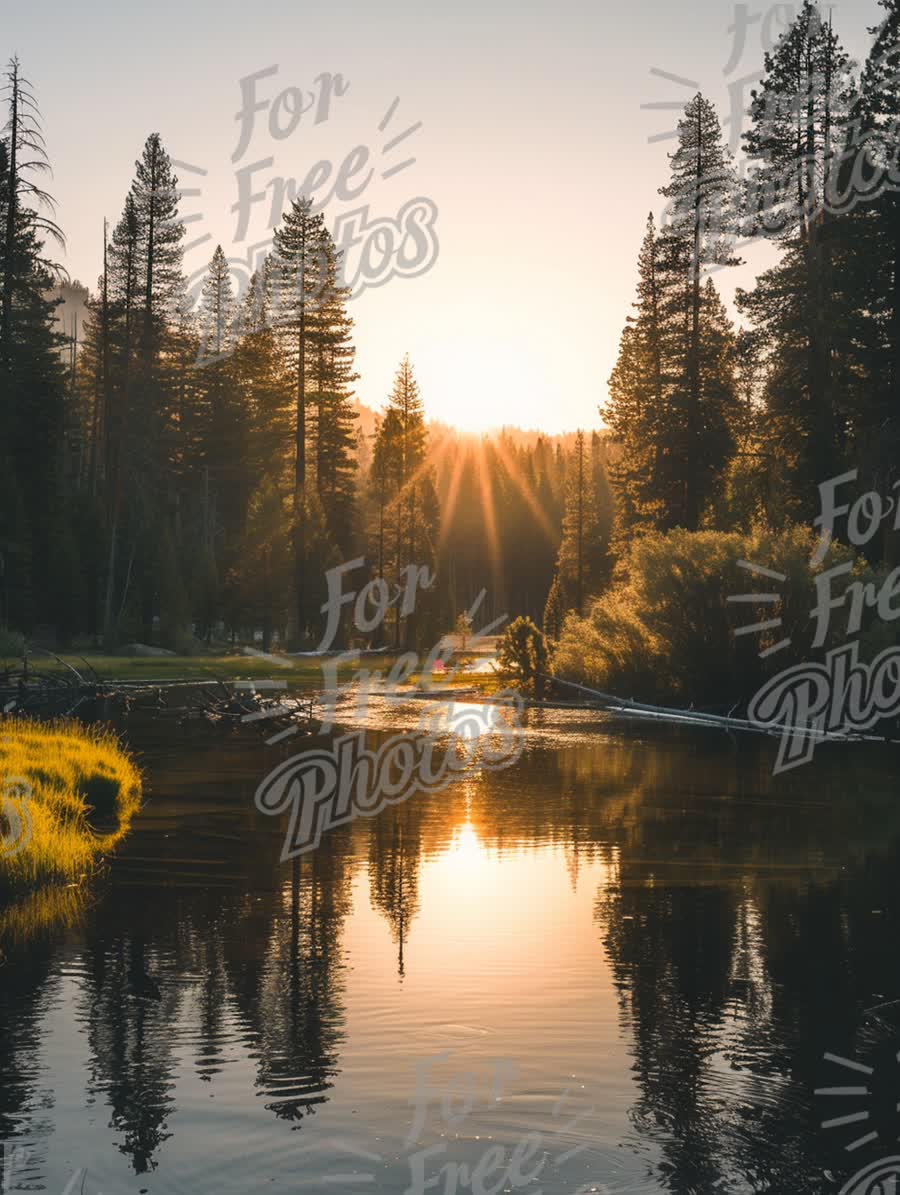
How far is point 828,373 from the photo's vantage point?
42.5 meters

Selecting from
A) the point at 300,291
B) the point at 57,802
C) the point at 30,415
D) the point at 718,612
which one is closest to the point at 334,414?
the point at 300,291

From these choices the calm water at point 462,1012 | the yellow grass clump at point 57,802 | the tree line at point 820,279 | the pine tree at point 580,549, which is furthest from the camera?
the pine tree at point 580,549

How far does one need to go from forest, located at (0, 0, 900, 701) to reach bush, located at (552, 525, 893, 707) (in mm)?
85

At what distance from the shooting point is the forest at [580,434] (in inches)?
1634

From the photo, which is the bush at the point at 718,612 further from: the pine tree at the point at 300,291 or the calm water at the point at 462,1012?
the pine tree at the point at 300,291

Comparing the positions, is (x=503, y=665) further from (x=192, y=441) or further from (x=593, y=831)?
(x=192, y=441)

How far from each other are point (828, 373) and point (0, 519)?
29207mm

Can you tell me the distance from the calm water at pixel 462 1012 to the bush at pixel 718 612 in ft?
55.4

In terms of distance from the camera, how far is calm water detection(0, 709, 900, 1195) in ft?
24.7

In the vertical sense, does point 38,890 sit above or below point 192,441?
below

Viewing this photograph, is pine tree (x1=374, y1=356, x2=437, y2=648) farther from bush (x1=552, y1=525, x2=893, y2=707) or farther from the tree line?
bush (x1=552, y1=525, x2=893, y2=707)

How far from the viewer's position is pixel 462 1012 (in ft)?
33.8

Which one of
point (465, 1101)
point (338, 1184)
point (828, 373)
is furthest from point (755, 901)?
point (828, 373)

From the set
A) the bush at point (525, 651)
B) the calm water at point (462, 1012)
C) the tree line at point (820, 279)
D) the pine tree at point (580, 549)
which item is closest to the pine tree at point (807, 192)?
the tree line at point (820, 279)
